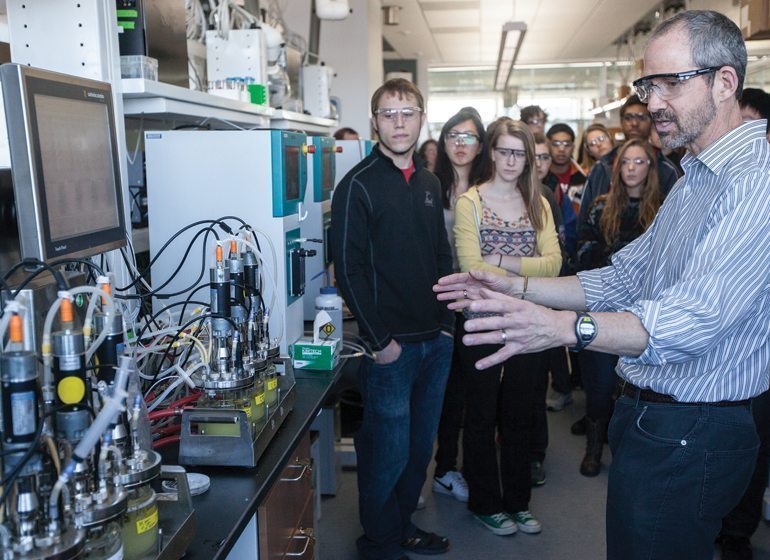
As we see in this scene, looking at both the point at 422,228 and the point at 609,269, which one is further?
the point at 422,228

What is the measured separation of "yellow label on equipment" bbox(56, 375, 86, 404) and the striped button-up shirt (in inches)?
35.7

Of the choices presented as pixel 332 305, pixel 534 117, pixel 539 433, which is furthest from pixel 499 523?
pixel 534 117

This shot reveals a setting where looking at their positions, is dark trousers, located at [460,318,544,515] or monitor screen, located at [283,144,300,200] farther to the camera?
dark trousers, located at [460,318,544,515]

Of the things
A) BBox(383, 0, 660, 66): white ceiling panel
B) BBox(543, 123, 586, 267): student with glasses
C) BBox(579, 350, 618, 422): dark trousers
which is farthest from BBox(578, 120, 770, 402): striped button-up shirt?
BBox(383, 0, 660, 66): white ceiling panel

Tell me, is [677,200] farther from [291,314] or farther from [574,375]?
[574,375]

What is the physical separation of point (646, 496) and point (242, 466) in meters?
0.82

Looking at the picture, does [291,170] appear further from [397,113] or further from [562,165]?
[562,165]

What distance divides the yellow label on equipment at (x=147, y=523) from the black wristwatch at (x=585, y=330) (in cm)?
73

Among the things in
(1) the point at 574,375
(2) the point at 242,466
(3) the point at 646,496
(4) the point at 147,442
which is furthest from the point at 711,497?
(1) the point at 574,375

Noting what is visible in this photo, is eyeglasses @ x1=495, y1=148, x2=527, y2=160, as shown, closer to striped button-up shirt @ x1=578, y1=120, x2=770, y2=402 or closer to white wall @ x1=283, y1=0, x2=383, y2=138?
striped button-up shirt @ x1=578, y1=120, x2=770, y2=402

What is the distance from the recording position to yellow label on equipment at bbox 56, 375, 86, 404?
36.7 inches

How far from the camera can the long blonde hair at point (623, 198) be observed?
310 centimetres

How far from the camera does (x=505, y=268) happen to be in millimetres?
2545

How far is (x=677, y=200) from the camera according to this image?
5.11 ft
